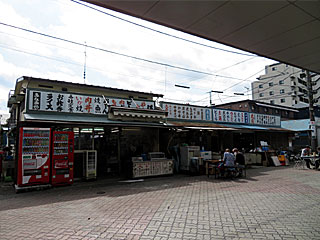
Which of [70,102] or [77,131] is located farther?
[77,131]

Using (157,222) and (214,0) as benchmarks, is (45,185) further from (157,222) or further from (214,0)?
(214,0)

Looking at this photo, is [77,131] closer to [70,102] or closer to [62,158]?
[70,102]

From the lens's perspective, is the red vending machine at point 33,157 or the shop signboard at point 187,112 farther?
the shop signboard at point 187,112

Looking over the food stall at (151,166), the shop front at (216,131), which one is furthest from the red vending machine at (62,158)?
the shop front at (216,131)

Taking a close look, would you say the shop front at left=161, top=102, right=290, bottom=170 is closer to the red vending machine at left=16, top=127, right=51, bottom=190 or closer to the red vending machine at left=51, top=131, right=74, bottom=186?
the red vending machine at left=51, top=131, right=74, bottom=186

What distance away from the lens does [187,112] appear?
50.3 ft

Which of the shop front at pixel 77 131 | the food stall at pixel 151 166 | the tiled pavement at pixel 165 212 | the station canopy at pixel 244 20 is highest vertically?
the station canopy at pixel 244 20

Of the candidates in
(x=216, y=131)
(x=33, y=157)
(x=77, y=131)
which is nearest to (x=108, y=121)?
(x=77, y=131)

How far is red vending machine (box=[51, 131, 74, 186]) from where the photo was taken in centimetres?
947

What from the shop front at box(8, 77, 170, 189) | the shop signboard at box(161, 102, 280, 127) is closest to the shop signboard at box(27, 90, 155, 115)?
the shop front at box(8, 77, 170, 189)

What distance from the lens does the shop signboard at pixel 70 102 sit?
31.6 feet

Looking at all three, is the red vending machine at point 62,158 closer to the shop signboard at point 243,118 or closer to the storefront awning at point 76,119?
the storefront awning at point 76,119

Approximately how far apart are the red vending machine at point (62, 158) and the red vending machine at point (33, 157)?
264mm

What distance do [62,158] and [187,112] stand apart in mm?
8781
